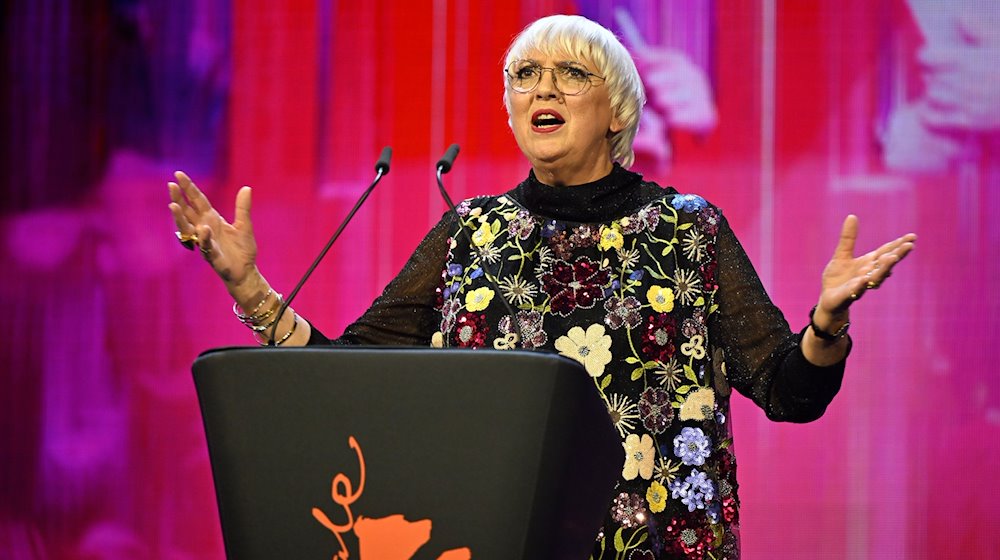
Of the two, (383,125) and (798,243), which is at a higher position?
(383,125)

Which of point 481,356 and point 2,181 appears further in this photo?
point 2,181

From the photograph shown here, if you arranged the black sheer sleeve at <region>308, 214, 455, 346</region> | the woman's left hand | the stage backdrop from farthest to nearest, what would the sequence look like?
the stage backdrop, the black sheer sleeve at <region>308, 214, 455, 346</region>, the woman's left hand

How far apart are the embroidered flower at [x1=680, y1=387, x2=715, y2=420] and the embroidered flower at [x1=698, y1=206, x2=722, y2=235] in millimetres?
255

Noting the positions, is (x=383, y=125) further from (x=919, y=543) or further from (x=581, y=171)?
(x=919, y=543)

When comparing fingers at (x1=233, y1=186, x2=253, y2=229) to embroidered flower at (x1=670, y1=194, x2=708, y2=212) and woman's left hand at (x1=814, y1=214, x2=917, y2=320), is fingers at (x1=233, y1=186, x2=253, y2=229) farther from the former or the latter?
woman's left hand at (x1=814, y1=214, x2=917, y2=320)

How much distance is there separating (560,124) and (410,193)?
3.50 ft

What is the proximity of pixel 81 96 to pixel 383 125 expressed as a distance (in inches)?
32.3

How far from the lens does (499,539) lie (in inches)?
38.8

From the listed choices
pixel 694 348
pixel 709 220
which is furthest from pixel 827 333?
pixel 709 220

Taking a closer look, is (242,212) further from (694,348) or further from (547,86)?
(694,348)

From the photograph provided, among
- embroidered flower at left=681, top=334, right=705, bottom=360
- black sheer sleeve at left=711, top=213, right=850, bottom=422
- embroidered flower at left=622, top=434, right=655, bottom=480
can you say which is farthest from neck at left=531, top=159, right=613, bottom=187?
embroidered flower at left=622, top=434, right=655, bottom=480

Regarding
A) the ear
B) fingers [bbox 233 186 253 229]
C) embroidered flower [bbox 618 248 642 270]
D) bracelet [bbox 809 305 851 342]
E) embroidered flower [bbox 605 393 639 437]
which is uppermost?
the ear

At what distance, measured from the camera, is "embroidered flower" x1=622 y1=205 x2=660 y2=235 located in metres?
1.76

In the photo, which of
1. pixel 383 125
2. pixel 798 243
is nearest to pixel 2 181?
pixel 383 125
